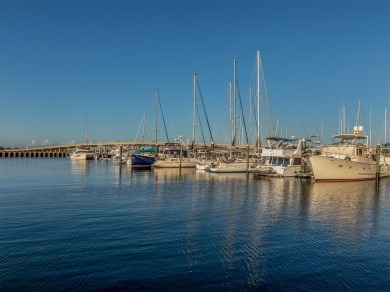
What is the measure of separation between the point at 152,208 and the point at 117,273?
566 inches

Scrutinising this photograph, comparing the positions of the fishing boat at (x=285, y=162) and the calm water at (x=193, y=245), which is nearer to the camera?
the calm water at (x=193, y=245)

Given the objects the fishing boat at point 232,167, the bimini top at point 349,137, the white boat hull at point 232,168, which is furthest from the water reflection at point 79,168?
the bimini top at point 349,137

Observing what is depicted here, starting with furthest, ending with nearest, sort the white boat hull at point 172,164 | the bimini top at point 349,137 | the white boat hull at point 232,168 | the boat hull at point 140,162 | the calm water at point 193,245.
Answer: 1. the boat hull at point 140,162
2. the white boat hull at point 172,164
3. the white boat hull at point 232,168
4. the bimini top at point 349,137
5. the calm water at point 193,245

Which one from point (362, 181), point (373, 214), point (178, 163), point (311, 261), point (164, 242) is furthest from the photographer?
point (178, 163)

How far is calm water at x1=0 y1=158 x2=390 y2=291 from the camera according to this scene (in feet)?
42.8

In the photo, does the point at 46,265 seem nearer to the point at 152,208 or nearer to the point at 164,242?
the point at 164,242

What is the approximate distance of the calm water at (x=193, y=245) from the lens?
42.8 feet

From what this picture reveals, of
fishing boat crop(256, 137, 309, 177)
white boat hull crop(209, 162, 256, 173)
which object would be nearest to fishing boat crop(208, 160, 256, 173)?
white boat hull crop(209, 162, 256, 173)

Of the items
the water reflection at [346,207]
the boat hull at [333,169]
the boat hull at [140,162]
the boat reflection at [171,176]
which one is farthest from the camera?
the boat hull at [140,162]

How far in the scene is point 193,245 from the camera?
17.3 meters

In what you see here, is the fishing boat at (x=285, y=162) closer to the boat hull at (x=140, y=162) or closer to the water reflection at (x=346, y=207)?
the water reflection at (x=346, y=207)

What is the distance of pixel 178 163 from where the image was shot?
268 ft

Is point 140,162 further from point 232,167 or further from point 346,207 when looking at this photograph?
point 346,207

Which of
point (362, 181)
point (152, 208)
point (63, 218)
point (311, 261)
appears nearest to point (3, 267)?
point (63, 218)
